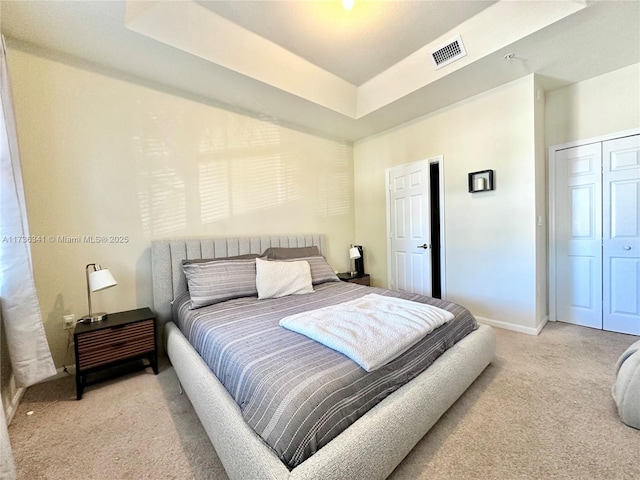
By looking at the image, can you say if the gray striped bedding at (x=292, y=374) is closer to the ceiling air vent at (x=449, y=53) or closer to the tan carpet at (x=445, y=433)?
the tan carpet at (x=445, y=433)

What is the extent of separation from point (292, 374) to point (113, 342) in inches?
66.2

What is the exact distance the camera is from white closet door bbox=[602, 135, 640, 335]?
2.64 meters

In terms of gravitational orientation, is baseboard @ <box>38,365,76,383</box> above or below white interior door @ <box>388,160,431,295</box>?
below

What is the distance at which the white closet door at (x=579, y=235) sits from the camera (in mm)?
2861

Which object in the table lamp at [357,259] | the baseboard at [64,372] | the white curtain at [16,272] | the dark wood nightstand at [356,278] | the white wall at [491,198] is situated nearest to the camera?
the white curtain at [16,272]

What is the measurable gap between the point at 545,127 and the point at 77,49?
468cm

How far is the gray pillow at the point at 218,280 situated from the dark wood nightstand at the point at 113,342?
0.41 m

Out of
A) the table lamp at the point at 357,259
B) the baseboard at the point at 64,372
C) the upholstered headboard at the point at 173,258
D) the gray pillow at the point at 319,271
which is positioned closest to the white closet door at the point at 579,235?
the table lamp at the point at 357,259

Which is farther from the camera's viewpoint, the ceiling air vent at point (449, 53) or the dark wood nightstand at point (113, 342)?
the ceiling air vent at point (449, 53)

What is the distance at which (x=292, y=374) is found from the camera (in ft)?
3.84

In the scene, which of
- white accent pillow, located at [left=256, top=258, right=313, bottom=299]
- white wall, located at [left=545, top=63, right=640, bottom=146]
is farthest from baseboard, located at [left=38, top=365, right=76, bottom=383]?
white wall, located at [left=545, top=63, right=640, bottom=146]

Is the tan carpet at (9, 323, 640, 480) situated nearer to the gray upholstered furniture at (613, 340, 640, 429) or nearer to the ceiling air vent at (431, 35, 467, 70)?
the gray upholstered furniture at (613, 340, 640, 429)

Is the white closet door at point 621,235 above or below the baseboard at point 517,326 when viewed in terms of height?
above

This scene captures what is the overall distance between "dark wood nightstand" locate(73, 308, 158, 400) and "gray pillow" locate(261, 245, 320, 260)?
126 centimetres
